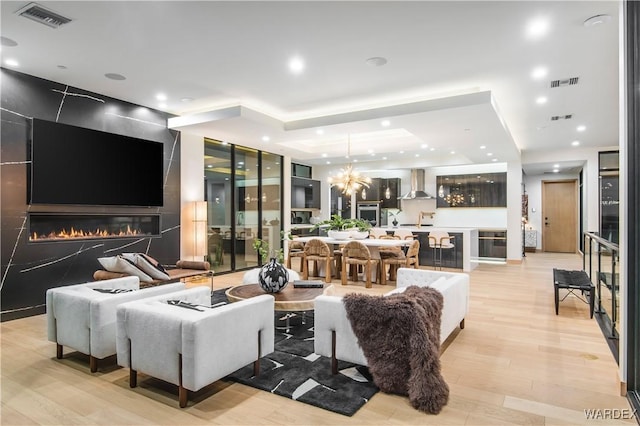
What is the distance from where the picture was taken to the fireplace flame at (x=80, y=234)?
5160 mm

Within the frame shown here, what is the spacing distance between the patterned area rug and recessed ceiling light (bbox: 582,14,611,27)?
3.61 metres

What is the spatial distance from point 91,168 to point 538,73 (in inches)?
243

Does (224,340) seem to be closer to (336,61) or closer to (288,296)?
(288,296)

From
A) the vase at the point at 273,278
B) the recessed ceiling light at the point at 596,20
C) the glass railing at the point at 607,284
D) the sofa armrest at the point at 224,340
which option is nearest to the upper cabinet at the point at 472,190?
the glass railing at the point at 607,284

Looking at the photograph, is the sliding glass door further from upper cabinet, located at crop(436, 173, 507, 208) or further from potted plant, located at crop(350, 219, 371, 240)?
upper cabinet, located at crop(436, 173, 507, 208)

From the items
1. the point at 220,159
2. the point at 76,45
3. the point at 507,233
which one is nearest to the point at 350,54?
the point at 76,45

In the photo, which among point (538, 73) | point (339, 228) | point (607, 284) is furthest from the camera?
point (339, 228)

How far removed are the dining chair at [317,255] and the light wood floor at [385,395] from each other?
3.35m

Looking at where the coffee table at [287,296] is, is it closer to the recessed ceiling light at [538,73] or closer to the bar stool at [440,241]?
the recessed ceiling light at [538,73]

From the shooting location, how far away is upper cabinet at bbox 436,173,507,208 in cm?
1044

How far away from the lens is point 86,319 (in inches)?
123

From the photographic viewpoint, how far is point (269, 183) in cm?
937

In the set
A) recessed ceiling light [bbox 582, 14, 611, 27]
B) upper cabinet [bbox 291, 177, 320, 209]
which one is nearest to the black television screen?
upper cabinet [bbox 291, 177, 320, 209]

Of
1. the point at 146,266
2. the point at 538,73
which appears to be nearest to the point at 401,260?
the point at 538,73
